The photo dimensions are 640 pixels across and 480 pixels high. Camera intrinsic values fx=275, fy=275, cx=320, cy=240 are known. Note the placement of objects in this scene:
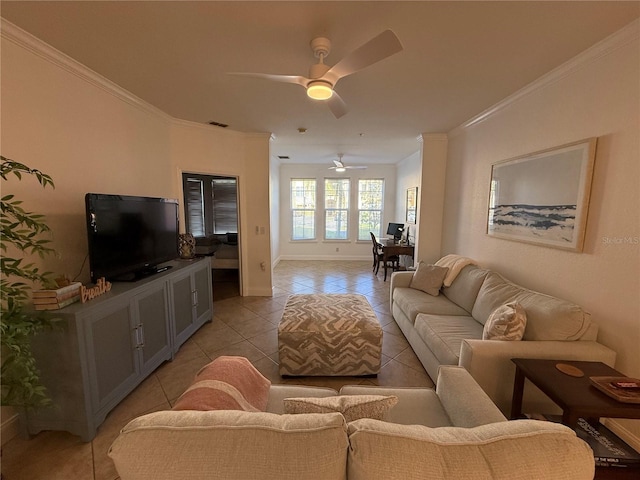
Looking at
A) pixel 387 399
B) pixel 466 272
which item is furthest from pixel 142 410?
pixel 466 272

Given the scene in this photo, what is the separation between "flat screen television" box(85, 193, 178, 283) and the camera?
2164 mm

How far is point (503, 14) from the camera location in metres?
1.65

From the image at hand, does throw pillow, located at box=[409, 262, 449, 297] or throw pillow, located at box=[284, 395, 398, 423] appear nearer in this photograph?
throw pillow, located at box=[284, 395, 398, 423]

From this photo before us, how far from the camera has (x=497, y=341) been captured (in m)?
1.94

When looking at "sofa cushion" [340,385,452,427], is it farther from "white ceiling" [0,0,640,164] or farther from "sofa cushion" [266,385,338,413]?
"white ceiling" [0,0,640,164]

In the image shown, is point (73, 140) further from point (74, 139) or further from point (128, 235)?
point (128, 235)

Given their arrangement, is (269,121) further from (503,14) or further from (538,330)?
(538,330)

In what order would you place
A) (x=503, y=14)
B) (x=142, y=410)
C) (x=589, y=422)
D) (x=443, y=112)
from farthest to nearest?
(x=443, y=112) → (x=142, y=410) → (x=589, y=422) → (x=503, y=14)

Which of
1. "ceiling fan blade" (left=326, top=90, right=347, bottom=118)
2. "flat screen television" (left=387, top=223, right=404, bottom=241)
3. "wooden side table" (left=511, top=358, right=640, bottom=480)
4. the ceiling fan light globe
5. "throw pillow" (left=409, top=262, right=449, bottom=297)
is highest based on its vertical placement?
"ceiling fan blade" (left=326, top=90, right=347, bottom=118)

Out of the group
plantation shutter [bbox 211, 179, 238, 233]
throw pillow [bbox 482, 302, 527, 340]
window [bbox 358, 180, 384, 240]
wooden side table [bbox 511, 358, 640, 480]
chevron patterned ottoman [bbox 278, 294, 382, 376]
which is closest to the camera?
wooden side table [bbox 511, 358, 640, 480]

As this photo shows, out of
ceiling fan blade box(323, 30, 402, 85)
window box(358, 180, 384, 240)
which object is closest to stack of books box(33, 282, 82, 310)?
ceiling fan blade box(323, 30, 402, 85)

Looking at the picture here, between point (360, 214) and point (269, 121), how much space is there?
4.63 metres

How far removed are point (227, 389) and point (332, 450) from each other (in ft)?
2.17

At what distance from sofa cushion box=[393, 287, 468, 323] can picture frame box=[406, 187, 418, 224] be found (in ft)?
8.99
